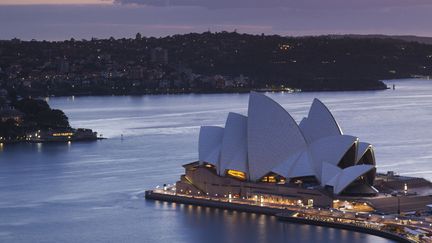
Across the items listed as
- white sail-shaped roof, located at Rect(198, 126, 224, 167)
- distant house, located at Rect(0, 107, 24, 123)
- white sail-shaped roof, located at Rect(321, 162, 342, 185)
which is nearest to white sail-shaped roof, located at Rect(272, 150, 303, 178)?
white sail-shaped roof, located at Rect(321, 162, 342, 185)

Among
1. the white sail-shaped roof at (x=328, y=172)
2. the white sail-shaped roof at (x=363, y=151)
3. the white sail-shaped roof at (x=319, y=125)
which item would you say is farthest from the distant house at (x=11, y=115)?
the white sail-shaped roof at (x=328, y=172)

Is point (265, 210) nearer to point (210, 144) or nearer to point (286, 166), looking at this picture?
point (286, 166)

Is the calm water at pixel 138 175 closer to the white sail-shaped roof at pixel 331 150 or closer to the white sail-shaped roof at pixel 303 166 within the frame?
the white sail-shaped roof at pixel 303 166

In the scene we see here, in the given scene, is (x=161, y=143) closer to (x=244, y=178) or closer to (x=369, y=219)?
(x=244, y=178)

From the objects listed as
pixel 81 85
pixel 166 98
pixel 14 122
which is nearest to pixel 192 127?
pixel 14 122

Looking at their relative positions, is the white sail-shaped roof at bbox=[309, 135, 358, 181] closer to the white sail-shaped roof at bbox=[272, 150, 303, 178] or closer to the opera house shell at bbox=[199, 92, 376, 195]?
the opera house shell at bbox=[199, 92, 376, 195]

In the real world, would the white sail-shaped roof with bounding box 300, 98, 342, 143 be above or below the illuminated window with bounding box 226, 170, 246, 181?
above

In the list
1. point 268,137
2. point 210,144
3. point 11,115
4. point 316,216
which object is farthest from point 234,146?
point 11,115
